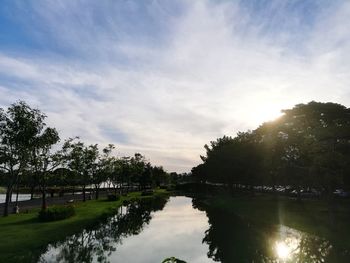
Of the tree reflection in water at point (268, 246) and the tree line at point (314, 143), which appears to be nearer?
the tree reflection in water at point (268, 246)

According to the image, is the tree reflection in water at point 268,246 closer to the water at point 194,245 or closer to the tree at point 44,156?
the water at point 194,245

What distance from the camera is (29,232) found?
33281 mm

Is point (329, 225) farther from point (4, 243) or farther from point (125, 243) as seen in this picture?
point (4, 243)

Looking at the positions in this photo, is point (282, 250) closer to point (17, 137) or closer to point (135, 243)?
point (135, 243)

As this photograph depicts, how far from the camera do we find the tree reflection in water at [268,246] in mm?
29391

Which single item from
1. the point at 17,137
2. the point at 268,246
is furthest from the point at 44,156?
the point at 268,246

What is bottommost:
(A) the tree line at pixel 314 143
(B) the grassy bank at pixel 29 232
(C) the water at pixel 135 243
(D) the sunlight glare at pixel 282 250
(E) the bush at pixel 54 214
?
(D) the sunlight glare at pixel 282 250

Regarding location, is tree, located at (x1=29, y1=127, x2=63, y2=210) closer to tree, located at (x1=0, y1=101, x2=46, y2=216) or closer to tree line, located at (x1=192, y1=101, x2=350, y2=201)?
tree, located at (x1=0, y1=101, x2=46, y2=216)

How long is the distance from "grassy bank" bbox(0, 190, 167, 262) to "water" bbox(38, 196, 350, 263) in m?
1.02

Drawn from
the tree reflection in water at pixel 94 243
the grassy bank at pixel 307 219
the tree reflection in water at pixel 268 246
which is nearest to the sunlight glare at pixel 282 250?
the tree reflection in water at pixel 268 246

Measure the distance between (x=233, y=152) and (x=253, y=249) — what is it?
→ 63394mm

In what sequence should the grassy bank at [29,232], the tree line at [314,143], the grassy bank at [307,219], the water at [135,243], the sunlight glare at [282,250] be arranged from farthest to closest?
the grassy bank at [307,219] → the tree line at [314,143] → the sunlight glare at [282,250] → the water at [135,243] → the grassy bank at [29,232]

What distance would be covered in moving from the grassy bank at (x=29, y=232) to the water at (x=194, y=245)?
1.02 m

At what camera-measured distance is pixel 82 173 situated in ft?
257
